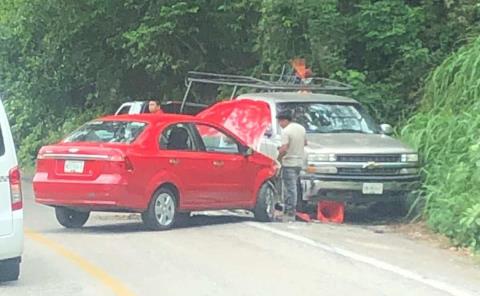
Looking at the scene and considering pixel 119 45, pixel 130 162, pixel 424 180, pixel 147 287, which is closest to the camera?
pixel 147 287

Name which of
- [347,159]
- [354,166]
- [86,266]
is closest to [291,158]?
[347,159]

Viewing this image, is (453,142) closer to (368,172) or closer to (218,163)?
(368,172)

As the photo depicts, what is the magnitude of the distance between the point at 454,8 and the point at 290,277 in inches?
478

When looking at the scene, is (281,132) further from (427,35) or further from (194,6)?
(194,6)

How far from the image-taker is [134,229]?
15469 millimetres

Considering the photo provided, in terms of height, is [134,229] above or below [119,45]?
below

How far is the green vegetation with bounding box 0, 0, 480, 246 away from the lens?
17312 millimetres

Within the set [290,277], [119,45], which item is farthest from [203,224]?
[119,45]

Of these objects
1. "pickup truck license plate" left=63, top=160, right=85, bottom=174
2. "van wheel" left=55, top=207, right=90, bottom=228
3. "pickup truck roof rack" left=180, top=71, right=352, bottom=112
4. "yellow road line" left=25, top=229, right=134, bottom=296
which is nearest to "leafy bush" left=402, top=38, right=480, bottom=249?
"pickup truck roof rack" left=180, top=71, right=352, bottom=112

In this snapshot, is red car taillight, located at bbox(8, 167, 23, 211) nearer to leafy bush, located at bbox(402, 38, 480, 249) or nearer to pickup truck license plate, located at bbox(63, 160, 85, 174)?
pickup truck license plate, located at bbox(63, 160, 85, 174)

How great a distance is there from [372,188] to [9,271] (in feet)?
22.5

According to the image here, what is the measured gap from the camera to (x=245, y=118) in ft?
60.6

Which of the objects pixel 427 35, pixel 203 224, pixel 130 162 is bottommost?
pixel 203 224

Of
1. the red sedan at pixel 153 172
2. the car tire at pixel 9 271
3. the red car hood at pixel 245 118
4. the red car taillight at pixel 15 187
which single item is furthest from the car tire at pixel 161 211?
the red car taillight at pixel 15 187
